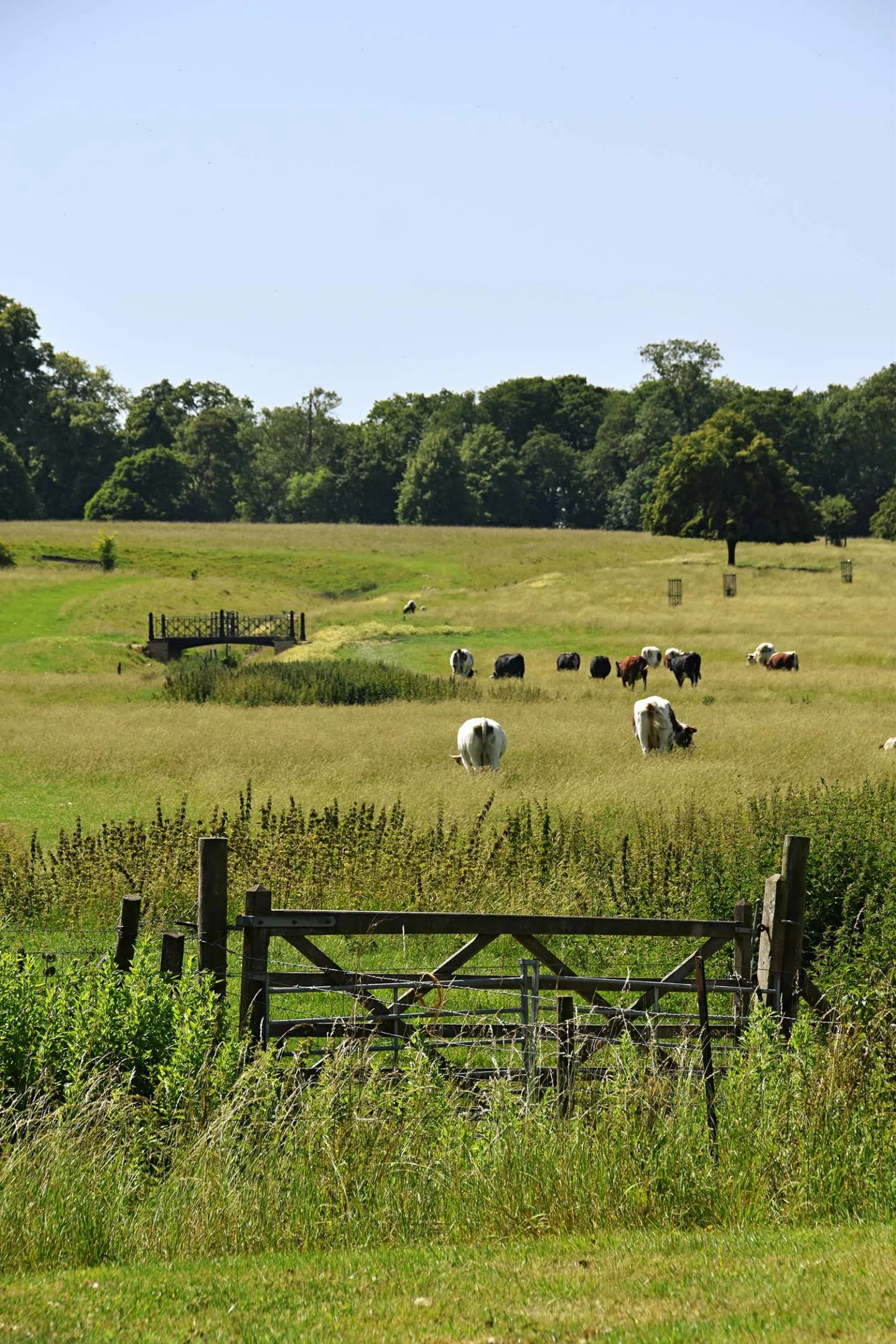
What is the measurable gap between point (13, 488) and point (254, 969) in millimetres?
111018

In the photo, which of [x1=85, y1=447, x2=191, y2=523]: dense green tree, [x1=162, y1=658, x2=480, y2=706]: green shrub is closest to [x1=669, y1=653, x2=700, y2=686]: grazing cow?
[x1=162, y1=658, x2=480, y2=706]: green shrub

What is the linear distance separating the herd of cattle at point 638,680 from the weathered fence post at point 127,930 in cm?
1424

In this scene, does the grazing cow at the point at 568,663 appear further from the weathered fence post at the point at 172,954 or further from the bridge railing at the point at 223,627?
the weathered fence post at the point at 172,954

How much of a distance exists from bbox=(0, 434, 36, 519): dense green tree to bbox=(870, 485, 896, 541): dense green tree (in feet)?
232

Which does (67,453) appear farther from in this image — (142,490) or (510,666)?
(510,666)

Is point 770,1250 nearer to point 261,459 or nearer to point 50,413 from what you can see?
point 50,413

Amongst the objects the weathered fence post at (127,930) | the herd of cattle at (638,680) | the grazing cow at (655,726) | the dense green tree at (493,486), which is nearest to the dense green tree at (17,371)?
the dense green tree at (493,486)

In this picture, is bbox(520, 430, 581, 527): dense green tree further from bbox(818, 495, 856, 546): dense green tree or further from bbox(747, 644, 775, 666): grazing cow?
bbox(747, 644, 775, 666): grazing cow

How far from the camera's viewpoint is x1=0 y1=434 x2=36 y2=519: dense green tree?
111750mm

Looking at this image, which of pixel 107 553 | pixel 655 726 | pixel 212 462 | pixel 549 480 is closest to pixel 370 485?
pixel 212 462

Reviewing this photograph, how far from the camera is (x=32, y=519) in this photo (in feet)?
374

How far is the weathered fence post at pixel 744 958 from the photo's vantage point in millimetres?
9492

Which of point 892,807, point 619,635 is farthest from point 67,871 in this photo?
point 619,635

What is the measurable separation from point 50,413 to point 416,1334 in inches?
5194
